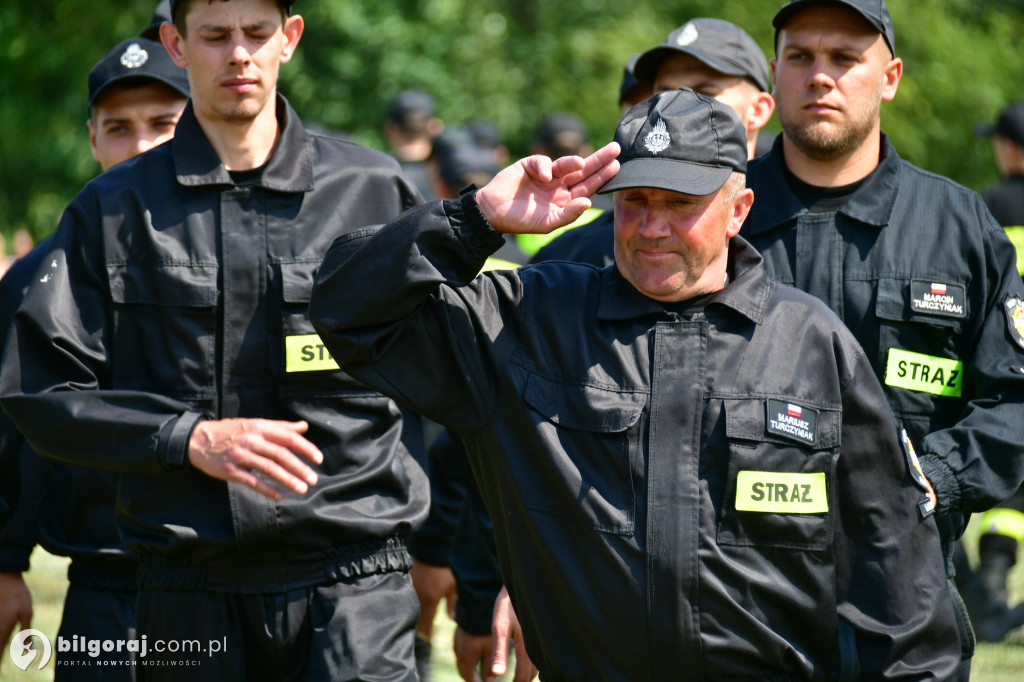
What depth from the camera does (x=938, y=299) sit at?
13.8 ft

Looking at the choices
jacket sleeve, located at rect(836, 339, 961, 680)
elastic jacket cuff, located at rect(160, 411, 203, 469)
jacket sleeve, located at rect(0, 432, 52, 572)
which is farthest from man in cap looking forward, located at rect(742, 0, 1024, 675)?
jacket sleeve, located at rect(0, 432, 52, 572)

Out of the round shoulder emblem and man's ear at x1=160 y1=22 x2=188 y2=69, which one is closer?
man's ear at x1=160 y1=22 x2=188 y2=69

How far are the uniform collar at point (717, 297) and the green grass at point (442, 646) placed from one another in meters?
3.84

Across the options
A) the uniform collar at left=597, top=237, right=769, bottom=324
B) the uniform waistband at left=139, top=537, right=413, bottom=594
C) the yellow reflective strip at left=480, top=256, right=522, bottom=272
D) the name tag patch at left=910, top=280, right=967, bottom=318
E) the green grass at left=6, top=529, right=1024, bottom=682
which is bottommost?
the green grass at left=6, top=529, right=1024, bottom=682

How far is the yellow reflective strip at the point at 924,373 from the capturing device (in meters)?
4.21

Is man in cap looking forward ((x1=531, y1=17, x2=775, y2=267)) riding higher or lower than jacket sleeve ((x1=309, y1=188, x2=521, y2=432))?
higher

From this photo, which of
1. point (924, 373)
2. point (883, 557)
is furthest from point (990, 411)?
point (883, 557)

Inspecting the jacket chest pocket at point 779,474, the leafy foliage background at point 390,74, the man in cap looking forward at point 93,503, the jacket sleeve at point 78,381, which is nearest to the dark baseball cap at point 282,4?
the jacket sleeve at point 78,381

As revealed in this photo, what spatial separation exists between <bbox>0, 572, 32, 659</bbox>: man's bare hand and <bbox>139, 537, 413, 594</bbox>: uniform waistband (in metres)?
1.14

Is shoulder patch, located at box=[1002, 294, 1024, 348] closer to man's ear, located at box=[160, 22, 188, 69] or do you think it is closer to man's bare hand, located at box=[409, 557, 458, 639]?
man's ear, located at box=[160, 22, 188, 69]

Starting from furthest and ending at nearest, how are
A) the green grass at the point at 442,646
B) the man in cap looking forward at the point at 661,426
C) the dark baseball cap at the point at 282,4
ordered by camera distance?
the green grass at the point at 442,646
the dark baseball cap at the point at 282,4
the man in cap looking forward at the point at 661,426

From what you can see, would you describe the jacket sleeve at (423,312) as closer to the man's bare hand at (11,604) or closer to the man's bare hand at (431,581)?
the man's bare hand at (11,604)

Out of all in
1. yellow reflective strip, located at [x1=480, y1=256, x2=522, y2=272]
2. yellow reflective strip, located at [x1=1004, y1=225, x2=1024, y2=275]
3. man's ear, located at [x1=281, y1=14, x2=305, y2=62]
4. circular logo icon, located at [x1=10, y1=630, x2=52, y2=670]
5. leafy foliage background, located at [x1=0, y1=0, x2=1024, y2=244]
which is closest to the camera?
man's ear, located at [x1=281, y1=14, x2=305, y2=62]

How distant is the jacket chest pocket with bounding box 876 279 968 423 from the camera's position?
420 centimetres
